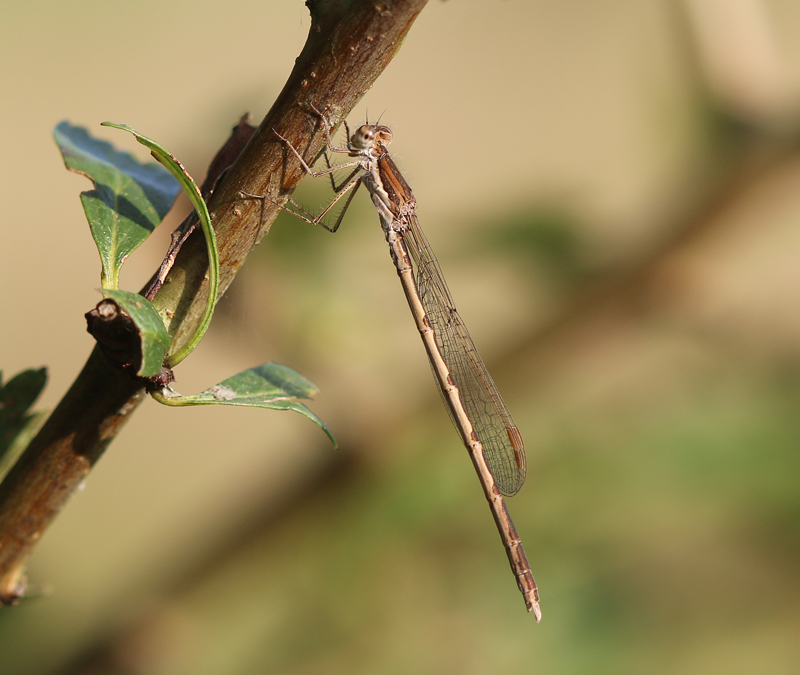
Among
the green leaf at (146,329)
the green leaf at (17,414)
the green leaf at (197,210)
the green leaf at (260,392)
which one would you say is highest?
the green leaf at (197,210)

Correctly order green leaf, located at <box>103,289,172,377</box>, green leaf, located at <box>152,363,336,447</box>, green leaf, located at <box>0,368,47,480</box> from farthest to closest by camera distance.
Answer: green leaf, located at <box>0,368,47,480</box>, green leaf, located at <box>152,363,336,447</box>, green leaf, located at <box>103,289,172,377</box>

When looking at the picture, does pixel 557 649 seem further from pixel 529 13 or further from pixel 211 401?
pixel 529 13

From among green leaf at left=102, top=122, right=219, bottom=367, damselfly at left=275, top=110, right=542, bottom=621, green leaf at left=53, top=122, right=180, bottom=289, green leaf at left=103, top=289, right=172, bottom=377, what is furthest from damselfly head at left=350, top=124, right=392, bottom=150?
green leaf at left=103, top=289, right=172, bottom=377

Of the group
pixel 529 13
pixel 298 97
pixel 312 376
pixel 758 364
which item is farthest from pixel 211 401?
pixel 529 13

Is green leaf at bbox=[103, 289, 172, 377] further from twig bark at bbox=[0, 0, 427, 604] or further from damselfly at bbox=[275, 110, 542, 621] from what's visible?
damselfly at bbox=[275, 110, 542, 621]

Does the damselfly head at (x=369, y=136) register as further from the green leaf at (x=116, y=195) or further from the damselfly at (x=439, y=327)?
the green leaf at (x=116, y=195)

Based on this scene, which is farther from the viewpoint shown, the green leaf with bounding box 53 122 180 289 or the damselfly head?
the damselfly head

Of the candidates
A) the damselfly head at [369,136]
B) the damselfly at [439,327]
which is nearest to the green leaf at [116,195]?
the damselfly at [439,327]

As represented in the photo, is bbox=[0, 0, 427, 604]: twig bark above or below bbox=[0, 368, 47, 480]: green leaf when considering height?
above
